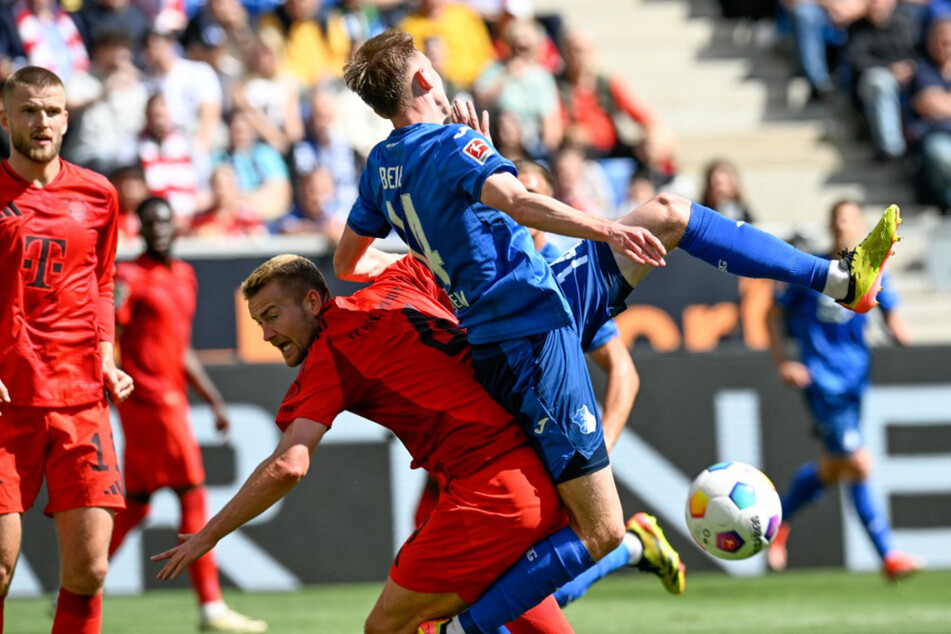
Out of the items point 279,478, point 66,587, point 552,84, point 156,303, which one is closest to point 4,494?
point 66,587

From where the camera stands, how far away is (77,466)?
5.70 m

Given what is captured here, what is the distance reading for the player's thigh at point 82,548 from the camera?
565 cm

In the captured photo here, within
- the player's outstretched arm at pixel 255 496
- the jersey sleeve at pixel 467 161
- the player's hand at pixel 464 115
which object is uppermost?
the player's hand at pixel 464 115

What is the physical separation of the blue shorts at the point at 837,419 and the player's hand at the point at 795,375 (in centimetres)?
10

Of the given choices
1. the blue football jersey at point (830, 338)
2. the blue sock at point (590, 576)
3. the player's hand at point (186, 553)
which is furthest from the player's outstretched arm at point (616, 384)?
the blue football jersey at point (830, 338)

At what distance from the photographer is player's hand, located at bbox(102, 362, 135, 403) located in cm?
590

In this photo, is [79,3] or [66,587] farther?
[79,3]

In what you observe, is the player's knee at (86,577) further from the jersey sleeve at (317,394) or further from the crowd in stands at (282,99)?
the crowd in stands at (282,99)

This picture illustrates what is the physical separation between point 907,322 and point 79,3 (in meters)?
8.21

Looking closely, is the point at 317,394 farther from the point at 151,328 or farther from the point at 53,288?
the point at 151,328

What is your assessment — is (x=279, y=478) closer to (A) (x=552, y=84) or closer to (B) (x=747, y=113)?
(A) (x=552, y=84)

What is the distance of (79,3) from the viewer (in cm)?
1416

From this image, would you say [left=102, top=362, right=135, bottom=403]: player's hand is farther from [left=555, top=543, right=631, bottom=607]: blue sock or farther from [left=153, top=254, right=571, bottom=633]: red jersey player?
[left=555, top=543, right=631, bottom=607]: blue sock

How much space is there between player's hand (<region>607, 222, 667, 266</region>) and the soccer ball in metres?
1.60
